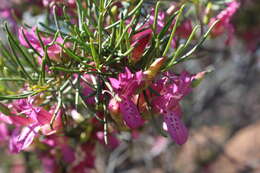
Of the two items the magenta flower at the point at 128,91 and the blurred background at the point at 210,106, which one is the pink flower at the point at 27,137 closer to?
the magenta flower at the point at 128,91

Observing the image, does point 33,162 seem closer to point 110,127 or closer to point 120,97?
point 110,127

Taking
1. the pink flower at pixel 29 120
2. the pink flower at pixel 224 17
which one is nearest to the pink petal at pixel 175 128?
the pink flower at pixel 29 120

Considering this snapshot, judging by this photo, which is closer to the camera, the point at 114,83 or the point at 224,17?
the point at 114,83

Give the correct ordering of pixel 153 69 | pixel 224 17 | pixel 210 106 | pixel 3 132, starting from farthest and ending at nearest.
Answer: pixel 210 106, pixel 3 132, pixel 224 17, pixel 153 69

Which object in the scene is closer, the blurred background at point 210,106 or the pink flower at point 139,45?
the pink flower at point 139,45

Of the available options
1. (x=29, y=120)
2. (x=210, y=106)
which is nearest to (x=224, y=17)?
(x=29, y=120)

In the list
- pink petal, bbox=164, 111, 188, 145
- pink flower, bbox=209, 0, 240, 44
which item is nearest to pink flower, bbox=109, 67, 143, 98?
pink petal, bbox=164, 111, 188, 145

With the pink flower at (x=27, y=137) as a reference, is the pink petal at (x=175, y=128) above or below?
below

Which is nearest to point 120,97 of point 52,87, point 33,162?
point 52,87

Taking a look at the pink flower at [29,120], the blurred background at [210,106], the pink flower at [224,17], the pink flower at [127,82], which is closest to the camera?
the pink flower at [127,82]

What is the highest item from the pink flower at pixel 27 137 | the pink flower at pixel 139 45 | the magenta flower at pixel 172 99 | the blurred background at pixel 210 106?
the pink flower at pixel 139 45

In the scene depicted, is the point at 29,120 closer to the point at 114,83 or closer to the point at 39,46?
the point at 39,46
